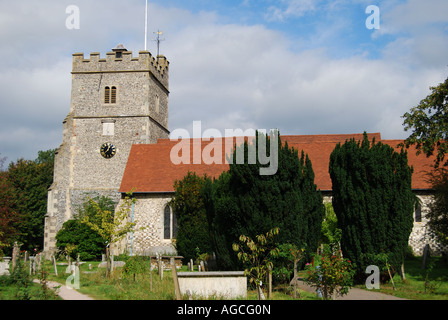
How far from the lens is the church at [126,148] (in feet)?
85.9

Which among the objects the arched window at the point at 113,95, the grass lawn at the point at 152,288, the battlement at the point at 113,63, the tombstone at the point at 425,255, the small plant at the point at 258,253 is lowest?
the grass lawn at the point at 152,288

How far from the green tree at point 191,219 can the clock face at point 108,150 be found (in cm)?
891

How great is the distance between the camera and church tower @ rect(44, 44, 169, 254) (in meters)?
29.8

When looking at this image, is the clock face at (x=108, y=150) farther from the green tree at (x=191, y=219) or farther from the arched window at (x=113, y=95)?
the green tree at (x=191, y=219)

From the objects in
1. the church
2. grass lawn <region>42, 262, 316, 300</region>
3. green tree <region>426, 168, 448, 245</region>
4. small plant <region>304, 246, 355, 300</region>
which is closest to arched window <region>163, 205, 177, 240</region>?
the church

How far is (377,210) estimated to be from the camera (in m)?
15.9

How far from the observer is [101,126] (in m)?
31.2

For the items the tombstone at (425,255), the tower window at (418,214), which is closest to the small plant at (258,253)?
the tombstone at (425,255)

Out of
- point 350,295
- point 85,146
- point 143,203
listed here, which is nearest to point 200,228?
point 143,203

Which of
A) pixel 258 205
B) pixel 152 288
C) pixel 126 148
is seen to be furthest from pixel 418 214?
pixel 126 148

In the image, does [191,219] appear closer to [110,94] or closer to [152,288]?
[152,288]

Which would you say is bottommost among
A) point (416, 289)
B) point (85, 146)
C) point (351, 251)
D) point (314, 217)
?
point (416, 289)

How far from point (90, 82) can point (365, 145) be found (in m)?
22.0
